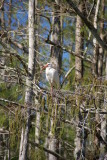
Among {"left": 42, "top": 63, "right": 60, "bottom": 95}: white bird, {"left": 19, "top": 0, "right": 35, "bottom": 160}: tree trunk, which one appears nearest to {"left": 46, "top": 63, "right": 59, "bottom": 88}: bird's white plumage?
{"left": 42, "top": 63, "right": 60, "bottom": 95}: white bird

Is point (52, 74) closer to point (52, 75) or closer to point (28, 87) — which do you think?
point (52, 75)

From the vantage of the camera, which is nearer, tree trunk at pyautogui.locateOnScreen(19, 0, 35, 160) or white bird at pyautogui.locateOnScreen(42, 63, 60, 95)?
tree trunk at pyautogui.locateOnScreen(19, 0, 35, 160)

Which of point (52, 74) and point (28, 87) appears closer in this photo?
point (28, 87)

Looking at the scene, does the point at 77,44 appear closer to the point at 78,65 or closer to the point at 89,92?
the point at 78,65

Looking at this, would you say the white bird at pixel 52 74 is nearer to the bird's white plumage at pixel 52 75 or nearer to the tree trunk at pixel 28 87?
the bird's white plumage at pixel 52 75

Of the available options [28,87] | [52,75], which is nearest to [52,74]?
[52,75]

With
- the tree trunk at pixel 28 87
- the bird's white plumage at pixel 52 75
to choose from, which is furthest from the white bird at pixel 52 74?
the tree trunk at pixel 28 87

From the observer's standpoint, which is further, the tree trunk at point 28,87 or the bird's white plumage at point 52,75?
the bird's white plumage at point 52,75

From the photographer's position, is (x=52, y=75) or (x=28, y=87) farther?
(x=52, y=75)

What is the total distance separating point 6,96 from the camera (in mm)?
6168

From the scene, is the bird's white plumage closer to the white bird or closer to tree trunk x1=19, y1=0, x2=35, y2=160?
the white bird

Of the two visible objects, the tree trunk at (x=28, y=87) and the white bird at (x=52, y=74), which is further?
the white bird at (x=52, y=74)

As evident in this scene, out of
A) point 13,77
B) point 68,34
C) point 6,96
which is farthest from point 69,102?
point 68,34

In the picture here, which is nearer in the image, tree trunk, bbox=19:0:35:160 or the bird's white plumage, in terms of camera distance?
tree trunk, bbox=19:0:35:160
